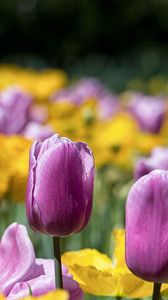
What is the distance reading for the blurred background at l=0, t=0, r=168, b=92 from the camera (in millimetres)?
9695

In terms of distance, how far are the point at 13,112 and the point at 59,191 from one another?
790mm

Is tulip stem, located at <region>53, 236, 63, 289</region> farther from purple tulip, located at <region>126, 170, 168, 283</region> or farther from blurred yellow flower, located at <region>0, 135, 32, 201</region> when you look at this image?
blurred yellow flower, located at <region>0, 135, 32, 201</region>

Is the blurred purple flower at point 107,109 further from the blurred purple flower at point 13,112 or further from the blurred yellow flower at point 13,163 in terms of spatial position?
the blurred yellow flower at point 13,163

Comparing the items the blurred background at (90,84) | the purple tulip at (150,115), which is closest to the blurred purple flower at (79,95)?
the blurred background at (90,84)

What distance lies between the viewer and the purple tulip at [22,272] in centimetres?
81

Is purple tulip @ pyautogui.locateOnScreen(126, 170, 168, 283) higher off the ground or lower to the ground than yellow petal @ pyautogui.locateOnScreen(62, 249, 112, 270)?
higher

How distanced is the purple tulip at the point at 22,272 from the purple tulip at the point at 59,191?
0.02 m

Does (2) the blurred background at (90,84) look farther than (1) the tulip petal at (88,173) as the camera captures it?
Yes

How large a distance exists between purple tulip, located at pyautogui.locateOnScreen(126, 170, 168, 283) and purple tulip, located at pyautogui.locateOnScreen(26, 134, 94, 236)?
52mm

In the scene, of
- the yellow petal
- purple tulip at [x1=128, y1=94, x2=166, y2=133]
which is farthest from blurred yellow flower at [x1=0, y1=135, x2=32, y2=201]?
purple tulip at [x1=128, y1=94, x2=166, y2=133]

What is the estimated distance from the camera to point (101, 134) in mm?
2186

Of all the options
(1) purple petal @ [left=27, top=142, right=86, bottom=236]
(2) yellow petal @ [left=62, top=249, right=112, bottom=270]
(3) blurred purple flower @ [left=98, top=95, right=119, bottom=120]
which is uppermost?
(1) purple petal @ [left=27, top=142, right=86, bottom=236]

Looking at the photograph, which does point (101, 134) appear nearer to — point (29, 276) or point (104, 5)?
point (29, 276)

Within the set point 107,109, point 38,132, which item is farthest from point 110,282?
point 107,109
